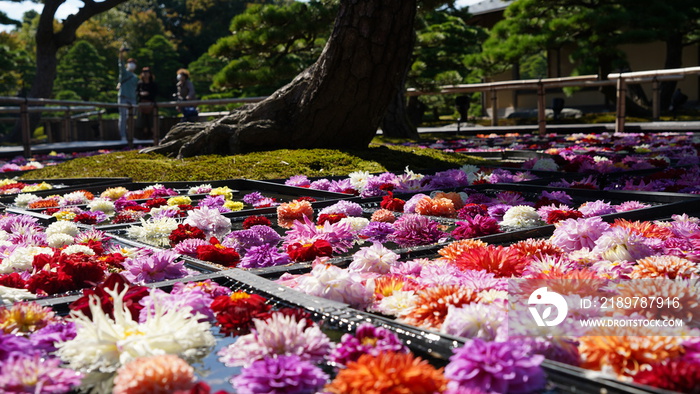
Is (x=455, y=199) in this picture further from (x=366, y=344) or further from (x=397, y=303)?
(x=366, y=344)

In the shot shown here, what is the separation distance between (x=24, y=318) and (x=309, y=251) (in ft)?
3.14

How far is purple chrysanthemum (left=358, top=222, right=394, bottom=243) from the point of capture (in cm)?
270

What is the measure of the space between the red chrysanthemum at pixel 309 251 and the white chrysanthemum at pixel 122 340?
0.92 m

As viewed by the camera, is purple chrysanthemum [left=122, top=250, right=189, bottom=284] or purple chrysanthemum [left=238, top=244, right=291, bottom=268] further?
purple chrysanthemum [left=238, top=244, right=291, bottom=268]

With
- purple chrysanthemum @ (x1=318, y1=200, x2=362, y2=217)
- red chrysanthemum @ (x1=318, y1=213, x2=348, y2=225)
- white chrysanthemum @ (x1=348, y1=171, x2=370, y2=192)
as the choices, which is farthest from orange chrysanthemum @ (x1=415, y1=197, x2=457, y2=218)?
white chrysanthemum @ (x1=348, y1=171, x2=370, y2=192)

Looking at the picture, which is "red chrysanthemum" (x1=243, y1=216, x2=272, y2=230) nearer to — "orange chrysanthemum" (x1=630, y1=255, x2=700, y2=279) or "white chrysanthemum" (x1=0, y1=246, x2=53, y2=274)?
"white chrysanthemum" (x1=0, y1=246, x2=53, y2=274)

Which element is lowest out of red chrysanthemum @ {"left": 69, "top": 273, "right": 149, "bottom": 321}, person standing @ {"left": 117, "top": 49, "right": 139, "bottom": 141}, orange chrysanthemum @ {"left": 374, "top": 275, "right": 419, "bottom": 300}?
orange chrysanthemum @ {"left": 374, "top": 275, "right": 419, "bottom": 300}

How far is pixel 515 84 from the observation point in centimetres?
1262

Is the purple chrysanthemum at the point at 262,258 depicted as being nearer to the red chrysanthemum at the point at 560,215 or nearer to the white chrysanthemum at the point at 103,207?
the red chrysanthemum at the point at 560,215

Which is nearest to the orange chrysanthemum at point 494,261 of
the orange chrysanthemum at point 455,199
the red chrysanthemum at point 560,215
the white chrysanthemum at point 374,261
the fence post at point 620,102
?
the white chrysanthemum at point 374,261

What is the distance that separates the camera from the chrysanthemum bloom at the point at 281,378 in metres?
1.13

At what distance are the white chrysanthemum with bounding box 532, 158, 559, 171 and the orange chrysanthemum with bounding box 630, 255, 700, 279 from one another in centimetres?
344

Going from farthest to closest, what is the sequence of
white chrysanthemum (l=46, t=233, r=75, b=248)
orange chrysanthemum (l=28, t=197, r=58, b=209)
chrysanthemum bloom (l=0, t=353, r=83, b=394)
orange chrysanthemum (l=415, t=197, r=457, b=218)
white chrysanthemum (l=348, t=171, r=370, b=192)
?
1. white chrysanthemum (l=348, t=171, r=370, b=192)
2. orange chrysanthemum (l=28, t=197, r=58, b=209)
3. orange chrysanthemum (l=415, t=197, r=457, b=218)
4. white chrysanthemum (l=46, t=233, r=75, b=248)
5. chrysanthemum bloom (l=0, t=353, r=83, b=394)

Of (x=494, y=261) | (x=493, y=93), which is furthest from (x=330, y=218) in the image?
(x=493, y=93)
